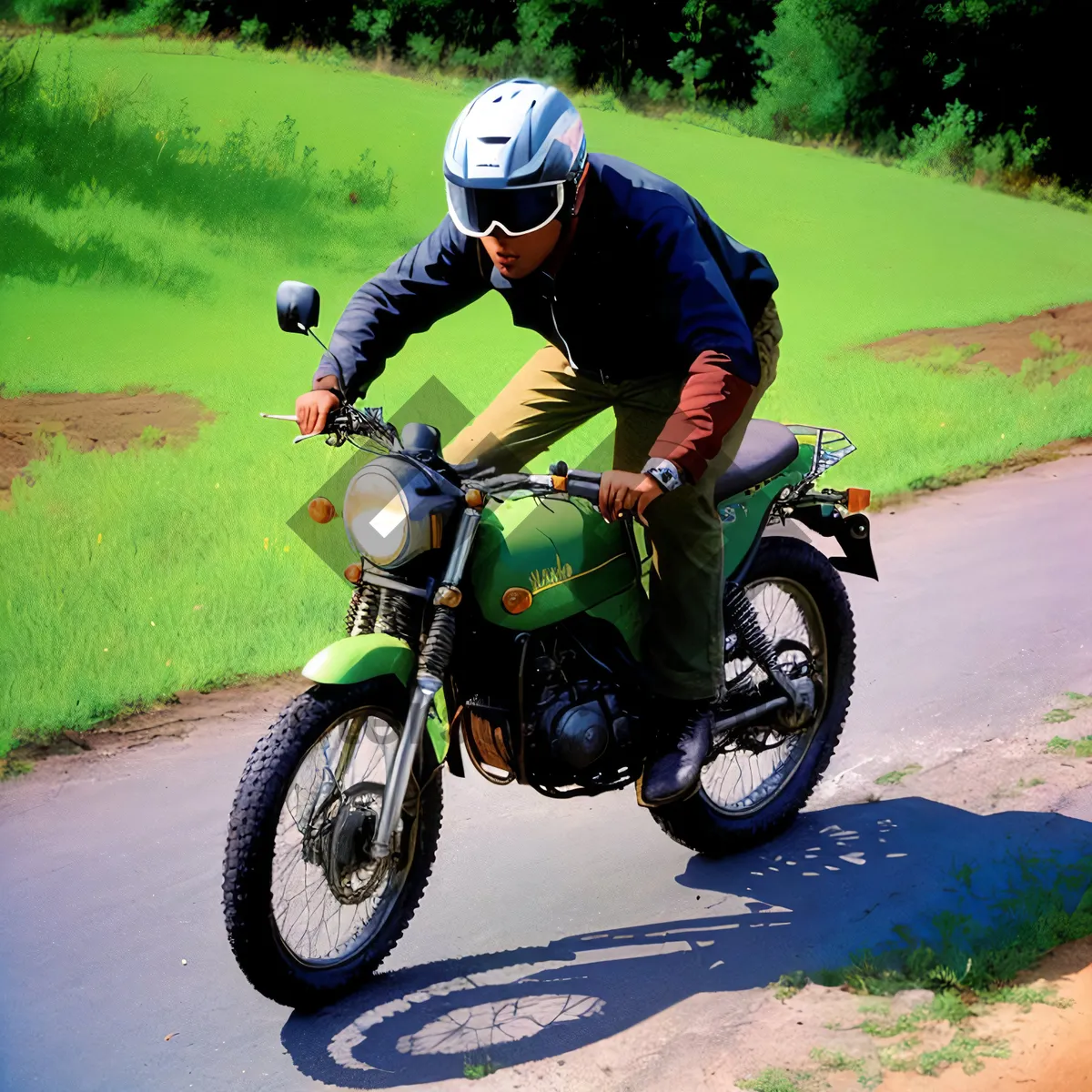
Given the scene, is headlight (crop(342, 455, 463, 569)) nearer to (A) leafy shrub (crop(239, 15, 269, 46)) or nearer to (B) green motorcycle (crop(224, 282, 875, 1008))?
(B) green motorcycle (crop(224, 282, 875, 1008))

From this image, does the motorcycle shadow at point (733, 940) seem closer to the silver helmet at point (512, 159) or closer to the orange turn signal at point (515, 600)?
the orange turn signal at point (515, 600)

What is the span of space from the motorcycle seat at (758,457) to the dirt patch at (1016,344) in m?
4.76

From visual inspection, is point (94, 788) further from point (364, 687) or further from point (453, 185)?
point (453, 185)

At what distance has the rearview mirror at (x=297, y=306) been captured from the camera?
3155 mm

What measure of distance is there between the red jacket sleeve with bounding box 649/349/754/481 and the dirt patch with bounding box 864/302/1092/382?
5.53 m

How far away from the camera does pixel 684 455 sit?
3.14 m

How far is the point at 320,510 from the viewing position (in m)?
3.16

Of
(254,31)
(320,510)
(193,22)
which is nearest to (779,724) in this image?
(320,510)

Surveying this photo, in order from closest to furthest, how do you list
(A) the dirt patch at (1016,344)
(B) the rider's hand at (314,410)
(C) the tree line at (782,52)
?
1. (B) the rider's hand at (314,410)
2. (C) the tree line at (782,52)
3. (A) the dirt patch at (1016,344)

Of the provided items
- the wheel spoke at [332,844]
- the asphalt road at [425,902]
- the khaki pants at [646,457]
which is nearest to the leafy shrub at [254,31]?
the asphalt road at [425,902]

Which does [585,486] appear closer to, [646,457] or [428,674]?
[428,674]

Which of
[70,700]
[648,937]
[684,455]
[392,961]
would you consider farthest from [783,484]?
[70,700]

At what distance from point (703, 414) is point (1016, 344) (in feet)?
21.2

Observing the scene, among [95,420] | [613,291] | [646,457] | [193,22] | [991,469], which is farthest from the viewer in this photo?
[991,469]
